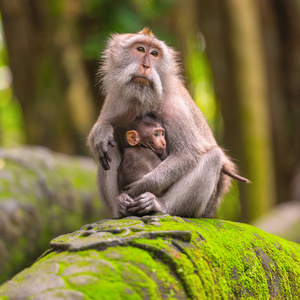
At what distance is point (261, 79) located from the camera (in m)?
13.4

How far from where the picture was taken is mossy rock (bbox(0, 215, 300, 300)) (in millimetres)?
3217

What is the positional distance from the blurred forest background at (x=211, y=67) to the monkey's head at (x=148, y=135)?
23.3 ft

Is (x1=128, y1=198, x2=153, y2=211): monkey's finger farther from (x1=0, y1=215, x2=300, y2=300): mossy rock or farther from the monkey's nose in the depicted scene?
the monkey's nose

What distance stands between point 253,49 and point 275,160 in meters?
3.86

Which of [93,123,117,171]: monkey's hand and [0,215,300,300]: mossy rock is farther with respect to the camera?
[93,123,117,171]: monkey's hand

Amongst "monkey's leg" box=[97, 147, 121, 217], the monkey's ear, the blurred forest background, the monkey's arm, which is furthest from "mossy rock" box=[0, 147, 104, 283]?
the monkey's ear

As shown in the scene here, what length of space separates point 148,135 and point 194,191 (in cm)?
76

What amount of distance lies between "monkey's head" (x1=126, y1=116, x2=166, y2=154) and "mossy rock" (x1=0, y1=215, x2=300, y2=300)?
93cm

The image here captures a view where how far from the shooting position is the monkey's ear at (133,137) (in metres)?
5.27

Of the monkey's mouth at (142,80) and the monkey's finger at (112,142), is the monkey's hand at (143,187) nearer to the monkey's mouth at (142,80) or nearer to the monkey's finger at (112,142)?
the monkey's finger at (112,142)

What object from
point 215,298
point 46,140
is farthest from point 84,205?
point 215,298

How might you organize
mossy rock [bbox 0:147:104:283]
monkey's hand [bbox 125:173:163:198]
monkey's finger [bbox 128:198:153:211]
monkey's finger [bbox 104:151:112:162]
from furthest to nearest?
mossy rock [bbox 0:147:104:283] < monkey's finger [bbox 104:151:112:162] < monkey's hand [bbox 125:173:163:198] < monkey's finger [bbox 128:198:153:211]

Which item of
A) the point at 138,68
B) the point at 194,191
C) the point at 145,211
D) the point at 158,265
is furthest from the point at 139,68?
the point at 158,265

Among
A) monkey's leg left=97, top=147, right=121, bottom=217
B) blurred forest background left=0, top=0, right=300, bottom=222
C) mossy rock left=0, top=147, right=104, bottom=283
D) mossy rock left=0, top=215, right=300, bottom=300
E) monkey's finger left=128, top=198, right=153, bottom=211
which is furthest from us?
blurred forest background left=0, top=0, right=300, bottom=222
